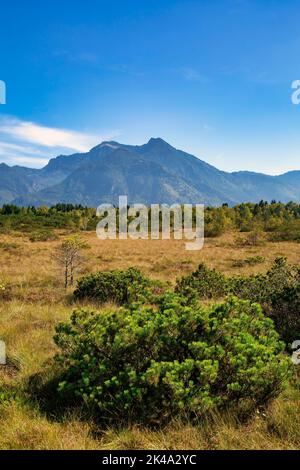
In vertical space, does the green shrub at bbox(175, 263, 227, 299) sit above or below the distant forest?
below

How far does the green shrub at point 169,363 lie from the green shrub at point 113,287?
18.4 feet

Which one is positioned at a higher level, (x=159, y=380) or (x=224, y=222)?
(x=224, y=222)

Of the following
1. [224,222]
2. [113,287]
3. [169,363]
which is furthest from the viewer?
[224,222]

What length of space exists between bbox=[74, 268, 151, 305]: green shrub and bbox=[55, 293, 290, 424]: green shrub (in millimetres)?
5613

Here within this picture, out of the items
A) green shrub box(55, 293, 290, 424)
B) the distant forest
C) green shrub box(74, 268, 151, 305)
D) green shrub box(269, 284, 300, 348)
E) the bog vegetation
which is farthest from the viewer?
the distant forest

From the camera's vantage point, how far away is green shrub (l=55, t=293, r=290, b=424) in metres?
4.27

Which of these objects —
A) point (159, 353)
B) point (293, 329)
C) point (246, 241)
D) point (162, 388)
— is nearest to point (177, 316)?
point (159, 353)

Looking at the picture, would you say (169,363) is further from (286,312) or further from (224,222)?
(224,222)

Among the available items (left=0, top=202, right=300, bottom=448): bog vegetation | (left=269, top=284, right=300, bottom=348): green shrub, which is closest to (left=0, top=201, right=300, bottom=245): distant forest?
A: (left=269, top=284, right=300, bottom=348): green shrub

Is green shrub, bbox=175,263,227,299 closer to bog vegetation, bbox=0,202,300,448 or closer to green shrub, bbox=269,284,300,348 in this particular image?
green shrub, bbox=269,284,300,348

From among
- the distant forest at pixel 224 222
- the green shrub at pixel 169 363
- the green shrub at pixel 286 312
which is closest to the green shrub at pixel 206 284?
the green shrub at pixel 286 312

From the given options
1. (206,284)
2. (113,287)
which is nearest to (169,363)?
(113,287)

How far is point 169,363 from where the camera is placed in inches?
169

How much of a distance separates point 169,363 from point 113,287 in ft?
23.4
